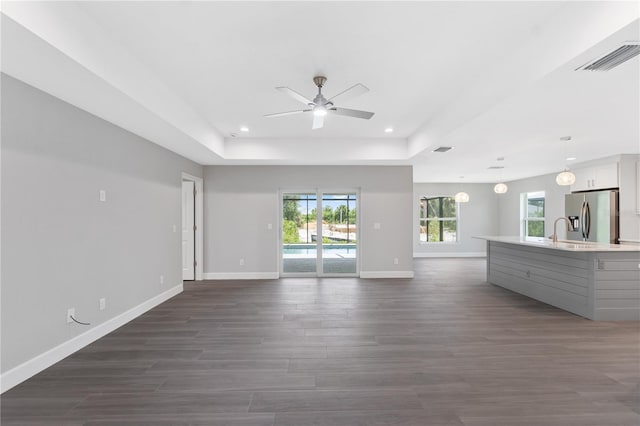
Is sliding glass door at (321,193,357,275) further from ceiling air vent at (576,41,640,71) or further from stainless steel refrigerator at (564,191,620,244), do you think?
stainless steel refrigerator at (564,191,620,244)

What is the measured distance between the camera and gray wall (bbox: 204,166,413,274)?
6.38m

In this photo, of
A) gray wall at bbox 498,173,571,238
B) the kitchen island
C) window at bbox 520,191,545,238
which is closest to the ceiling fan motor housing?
the kitchen island

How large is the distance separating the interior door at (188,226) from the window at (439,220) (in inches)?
282

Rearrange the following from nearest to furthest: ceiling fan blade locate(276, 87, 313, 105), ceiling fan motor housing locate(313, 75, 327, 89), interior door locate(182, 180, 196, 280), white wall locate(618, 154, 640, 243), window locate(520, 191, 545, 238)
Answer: ceiling fan blade locate(276, 87, 313, 105) < ceiling fan motor housing locate(313, 75, 327, 89) < white wall locate(618, 154, 640, 243) < interior door locate(182, 180, 196, 280) < window locate(520, 191, 545, 238)

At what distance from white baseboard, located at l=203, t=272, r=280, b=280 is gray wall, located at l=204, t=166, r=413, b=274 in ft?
0.21

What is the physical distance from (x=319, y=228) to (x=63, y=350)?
4.57 meters

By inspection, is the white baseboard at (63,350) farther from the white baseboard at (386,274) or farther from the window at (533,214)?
the window at (533,214)

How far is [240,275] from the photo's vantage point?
20.9 ft

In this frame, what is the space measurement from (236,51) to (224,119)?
6.61 ft

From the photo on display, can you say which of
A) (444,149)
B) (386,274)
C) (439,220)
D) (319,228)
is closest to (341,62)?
(444,149)

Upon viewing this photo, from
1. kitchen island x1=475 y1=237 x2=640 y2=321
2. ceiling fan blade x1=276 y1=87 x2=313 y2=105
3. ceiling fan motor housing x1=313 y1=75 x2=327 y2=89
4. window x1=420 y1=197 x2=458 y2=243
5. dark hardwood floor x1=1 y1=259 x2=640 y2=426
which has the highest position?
ceiling fan motor housing x1=313 y1=75 x2=327 y2=89

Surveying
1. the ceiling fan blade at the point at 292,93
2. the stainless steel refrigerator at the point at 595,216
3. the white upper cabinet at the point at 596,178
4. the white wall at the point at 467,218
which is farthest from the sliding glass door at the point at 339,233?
the white upper cabinet at the point at 596,178

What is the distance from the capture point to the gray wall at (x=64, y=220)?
2.34 metres

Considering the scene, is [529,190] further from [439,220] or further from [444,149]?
[444,149]
